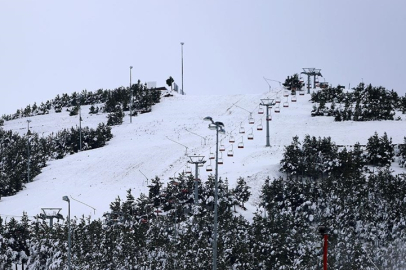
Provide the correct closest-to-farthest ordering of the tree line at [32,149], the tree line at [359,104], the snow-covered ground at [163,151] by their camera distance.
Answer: the snow-covered ground at [163,151] → the tree line at [32,149] → the tree line at [359,104]

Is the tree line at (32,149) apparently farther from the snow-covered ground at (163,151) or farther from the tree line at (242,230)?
the tree line at (242,230)

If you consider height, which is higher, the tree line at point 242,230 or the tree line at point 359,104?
the tree line at point 359,104

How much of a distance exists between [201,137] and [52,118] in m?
35.2

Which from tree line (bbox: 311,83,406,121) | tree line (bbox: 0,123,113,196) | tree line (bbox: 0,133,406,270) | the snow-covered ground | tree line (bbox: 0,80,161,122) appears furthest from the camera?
tree line (bbox: 0,80,161,122)

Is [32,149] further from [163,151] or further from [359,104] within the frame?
[359,104]

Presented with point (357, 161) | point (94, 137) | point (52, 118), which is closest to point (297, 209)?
point (357, 161)

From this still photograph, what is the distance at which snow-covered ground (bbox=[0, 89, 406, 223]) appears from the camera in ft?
222

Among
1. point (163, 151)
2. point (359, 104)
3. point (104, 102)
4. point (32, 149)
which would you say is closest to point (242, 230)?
point (163, 151)

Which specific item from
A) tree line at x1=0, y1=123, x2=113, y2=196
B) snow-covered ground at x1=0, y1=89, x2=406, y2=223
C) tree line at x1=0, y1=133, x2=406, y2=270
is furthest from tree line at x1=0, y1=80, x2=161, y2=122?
tree line at x1=0, y1=133, x2=406, y2=270

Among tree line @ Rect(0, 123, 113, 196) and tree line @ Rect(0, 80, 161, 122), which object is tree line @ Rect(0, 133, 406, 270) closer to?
tree line @ Rect(0, 123, 113, 196)

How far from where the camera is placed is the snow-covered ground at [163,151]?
67.7 metres

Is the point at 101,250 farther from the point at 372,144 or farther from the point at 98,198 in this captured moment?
the point at 372,144

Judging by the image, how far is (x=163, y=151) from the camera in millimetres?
82250

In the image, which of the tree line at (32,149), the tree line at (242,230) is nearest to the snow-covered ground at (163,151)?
the tree line at (32,149)
